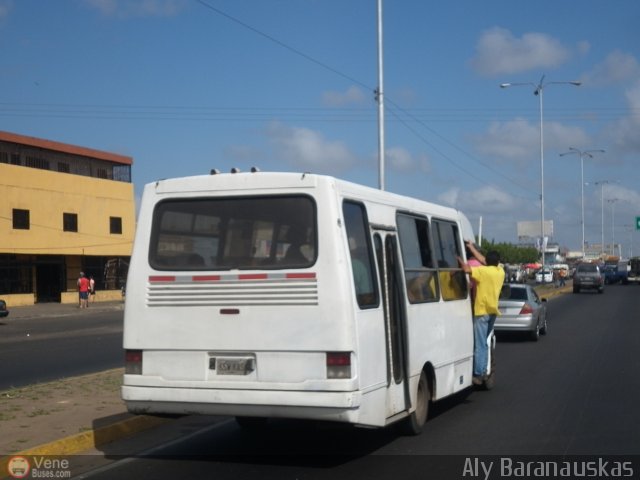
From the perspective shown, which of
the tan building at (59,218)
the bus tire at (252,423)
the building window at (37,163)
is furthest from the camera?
the building window at (37,163)

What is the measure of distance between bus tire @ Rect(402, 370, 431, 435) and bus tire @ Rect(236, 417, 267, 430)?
67.1 inches

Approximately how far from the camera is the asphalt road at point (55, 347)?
1638 centimetres

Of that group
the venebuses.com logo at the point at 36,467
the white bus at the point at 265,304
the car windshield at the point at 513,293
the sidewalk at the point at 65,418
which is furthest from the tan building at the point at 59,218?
the white bus at the point at 265,304

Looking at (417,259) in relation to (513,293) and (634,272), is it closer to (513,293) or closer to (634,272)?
(513,293)

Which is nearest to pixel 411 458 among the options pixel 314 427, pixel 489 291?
pixel 314 427

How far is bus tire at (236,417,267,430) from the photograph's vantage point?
33.3 ft

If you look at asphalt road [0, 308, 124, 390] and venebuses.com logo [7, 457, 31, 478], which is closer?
venebuses.com logo [7, 457, 31, 478]

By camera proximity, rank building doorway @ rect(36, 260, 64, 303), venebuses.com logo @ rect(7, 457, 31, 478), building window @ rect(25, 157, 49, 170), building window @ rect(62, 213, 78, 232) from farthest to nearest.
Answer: building doorway @ rect(36, 260, 64, 303), building window @ rect(62, 213, 78, 232), building window @ rect(25, 157, 49, 170), venebuses.com logo @ rect(7, 457, 31, 478)

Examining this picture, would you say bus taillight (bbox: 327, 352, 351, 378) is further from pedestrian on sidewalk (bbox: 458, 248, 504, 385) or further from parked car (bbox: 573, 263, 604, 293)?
parked car (bbox: 573, 263, 604, 293)

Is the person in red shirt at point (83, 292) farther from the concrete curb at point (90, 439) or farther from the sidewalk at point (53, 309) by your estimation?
the concrete curb at point (90, 439)

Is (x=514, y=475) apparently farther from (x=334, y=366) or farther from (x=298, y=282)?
(x=298, y=282)

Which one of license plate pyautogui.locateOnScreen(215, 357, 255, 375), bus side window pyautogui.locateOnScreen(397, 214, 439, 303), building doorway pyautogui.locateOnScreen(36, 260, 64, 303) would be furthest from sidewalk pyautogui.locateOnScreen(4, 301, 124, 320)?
license plate pyautogui.locateOnScreen(215, 357, 255, 375)

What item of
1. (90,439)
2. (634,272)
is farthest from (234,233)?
(634,272)

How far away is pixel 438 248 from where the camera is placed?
1104 centimetres
